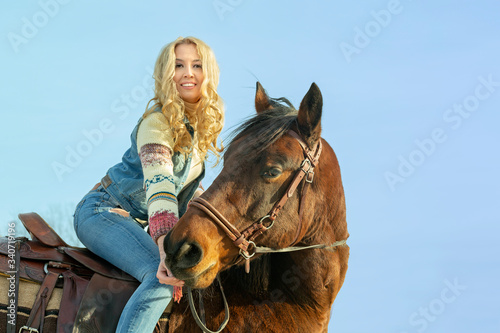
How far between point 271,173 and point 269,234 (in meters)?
0.44

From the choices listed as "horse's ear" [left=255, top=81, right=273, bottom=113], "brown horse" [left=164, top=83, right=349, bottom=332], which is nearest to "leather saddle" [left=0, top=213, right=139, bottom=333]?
"brown horse" [left=164, top=83, right=349, bottom=332]

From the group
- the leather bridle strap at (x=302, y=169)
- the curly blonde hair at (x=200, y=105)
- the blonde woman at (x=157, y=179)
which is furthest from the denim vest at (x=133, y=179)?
the leather bridle strap at (x=302, y=169)

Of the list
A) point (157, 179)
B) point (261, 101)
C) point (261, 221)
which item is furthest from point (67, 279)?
point (261, 101)

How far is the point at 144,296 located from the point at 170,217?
0.58 meters

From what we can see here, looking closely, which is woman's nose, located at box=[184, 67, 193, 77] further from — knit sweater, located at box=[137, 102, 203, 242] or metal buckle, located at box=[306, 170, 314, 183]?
metal buckle, located at box=[306, 170, 314, 183]

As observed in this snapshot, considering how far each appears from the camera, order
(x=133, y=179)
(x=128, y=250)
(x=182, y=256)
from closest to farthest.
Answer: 1. (x=182, y=256)
2. (x=128, y=250)
3. (x=133, y=179)

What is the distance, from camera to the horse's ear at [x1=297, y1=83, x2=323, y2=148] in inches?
154

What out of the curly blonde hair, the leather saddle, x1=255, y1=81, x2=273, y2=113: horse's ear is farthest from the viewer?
x1=255, y1=81, x2=273, y2=113: horse's ear

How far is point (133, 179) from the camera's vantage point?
4.35m

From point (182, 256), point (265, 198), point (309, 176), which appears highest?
point (309, 176)

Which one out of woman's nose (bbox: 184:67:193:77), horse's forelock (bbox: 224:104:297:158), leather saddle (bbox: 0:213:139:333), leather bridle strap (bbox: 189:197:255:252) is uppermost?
woman's nose (bbox: 184:67:193:77)

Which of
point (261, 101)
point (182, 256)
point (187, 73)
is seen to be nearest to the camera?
point (182, 256)

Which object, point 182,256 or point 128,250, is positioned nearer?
point 182,256

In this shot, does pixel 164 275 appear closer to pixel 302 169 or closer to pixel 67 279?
pixel 67 279
